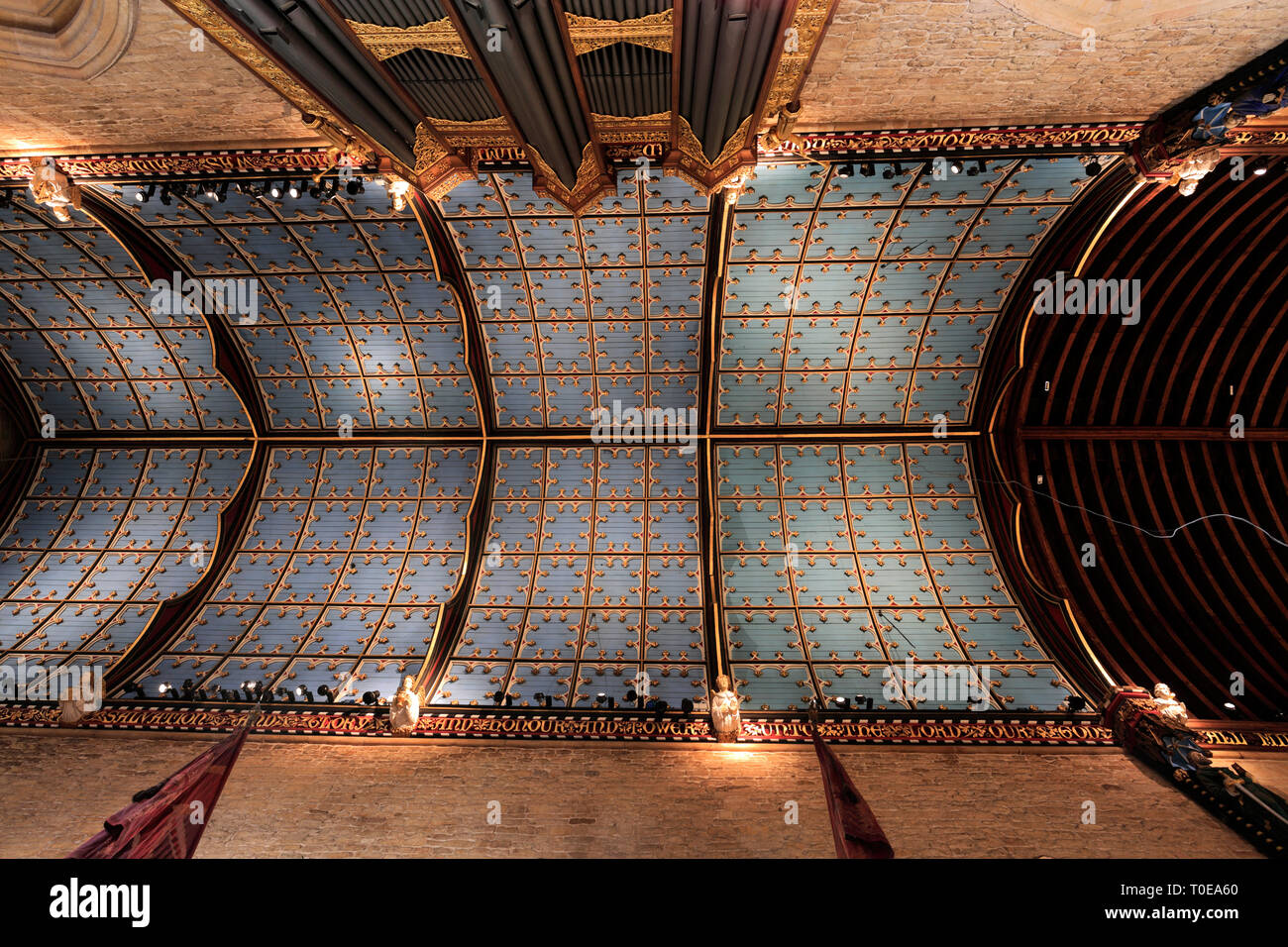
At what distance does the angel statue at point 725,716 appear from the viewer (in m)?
9.05

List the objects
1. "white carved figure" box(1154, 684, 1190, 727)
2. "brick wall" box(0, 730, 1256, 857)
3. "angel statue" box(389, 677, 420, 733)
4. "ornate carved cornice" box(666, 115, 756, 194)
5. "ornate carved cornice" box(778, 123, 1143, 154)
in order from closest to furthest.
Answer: "ornate carved cornice" box(666, 115, 756, 194) < "brick wall" box(0, 730, 1256, 857) < "ornate carved cornice" box(778, 123, 1143, 154) < "white carved figure" box(1154, 684, 1190, 727) < "angel statue" box(389, 677, 420, 733)

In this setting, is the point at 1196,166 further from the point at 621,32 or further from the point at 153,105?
the point at 153,105

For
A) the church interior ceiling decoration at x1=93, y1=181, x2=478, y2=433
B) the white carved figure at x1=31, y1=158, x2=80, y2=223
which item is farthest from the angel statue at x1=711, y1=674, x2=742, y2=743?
the white carved figure at x1=31, y1=158, x2=80, y2=223

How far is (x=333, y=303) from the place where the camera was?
11.6 metres

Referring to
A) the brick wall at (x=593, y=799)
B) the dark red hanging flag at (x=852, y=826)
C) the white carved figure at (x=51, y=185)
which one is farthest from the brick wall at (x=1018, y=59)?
the white carved figure at (x=51, y=185)

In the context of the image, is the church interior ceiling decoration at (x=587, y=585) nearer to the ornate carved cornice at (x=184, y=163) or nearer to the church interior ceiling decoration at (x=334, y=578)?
the church interior ceiling decoration at (x=334, y=578)

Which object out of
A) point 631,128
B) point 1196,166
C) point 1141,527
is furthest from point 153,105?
point 1141,527

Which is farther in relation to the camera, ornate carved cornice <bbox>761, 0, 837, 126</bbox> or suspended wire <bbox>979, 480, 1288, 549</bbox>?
suspended wire <bbox>979, 480, 1288, 549</bbox>

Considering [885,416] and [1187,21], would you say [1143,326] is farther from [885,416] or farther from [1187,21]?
[1187,21]

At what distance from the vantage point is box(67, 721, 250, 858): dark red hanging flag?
457cm

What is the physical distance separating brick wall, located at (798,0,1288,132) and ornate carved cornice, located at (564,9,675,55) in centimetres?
223

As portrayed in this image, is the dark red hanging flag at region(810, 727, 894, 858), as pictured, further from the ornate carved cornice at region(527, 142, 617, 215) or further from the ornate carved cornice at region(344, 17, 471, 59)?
the ornate carved cornice at region(344, 17, 471, 59)

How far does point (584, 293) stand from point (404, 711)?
8300 mm

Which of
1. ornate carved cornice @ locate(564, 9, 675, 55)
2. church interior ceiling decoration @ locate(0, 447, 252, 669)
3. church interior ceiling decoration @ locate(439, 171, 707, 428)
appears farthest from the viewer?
church interior ceiling decoration @ locate(0, 447, 252, 669)
